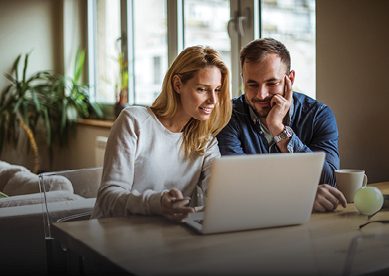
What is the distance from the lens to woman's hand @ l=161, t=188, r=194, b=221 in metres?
1.48

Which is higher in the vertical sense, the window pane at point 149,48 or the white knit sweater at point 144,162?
the window pane at point 149,48

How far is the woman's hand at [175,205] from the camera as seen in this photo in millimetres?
1477

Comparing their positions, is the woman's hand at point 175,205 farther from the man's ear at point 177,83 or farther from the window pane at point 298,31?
the window pane at point 298,31

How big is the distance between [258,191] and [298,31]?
2017 mm

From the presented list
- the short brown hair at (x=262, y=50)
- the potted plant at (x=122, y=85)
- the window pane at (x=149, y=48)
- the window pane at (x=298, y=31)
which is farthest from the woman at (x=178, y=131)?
the potted plant at (x=122, y=85)

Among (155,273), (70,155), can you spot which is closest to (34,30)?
(70,155)

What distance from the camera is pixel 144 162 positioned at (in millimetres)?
1867

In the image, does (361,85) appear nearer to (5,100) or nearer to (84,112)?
(84,112)

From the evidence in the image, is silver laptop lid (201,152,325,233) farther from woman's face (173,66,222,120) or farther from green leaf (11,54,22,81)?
green leaf (11,54,22,81)

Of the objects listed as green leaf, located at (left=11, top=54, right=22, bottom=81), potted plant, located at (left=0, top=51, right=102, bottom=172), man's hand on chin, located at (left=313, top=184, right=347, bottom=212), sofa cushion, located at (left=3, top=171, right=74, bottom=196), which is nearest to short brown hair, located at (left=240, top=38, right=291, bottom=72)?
man's hand on chin, located at (left=313, top=184, right=347, bottom=212)

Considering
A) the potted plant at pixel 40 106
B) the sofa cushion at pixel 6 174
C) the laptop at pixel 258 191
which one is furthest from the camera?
the potted plant at pixel 40 106

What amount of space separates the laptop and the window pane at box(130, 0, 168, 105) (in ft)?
10.3

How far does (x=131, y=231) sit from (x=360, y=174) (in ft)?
2.61

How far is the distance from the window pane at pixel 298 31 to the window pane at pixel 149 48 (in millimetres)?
1291
